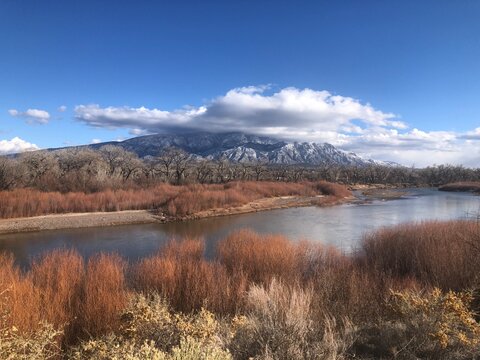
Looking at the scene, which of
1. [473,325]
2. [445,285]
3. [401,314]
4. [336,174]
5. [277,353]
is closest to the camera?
[277,353]

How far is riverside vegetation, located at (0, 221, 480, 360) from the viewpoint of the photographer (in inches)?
242

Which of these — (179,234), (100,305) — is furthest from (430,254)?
(179,234)

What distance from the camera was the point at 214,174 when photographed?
78.4 metres

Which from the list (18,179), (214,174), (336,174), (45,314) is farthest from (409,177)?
(45,314)

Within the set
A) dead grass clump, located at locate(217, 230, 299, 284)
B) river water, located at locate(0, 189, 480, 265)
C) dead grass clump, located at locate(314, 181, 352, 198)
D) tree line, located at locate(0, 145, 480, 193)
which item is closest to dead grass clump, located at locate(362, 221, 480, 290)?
dead grass clump, located at locate(217, 230, 299, 284)

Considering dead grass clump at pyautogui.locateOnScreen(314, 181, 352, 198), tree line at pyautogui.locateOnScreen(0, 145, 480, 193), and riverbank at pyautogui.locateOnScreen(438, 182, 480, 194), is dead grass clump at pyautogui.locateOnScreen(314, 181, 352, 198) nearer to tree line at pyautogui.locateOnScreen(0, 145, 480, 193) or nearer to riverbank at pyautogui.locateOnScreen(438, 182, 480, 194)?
tree line at pyautogui.locateOnScreen(0, 145, 480, 193)

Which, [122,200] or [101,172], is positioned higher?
[101,172]

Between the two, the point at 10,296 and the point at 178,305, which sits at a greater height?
the point at 10,296

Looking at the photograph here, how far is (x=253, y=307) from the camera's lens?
29.8 feet

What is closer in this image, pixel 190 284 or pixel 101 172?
pixel 190 284

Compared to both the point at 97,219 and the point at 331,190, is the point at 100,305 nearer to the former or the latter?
the point at 97,219

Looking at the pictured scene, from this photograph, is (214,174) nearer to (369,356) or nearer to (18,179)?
(18,179)

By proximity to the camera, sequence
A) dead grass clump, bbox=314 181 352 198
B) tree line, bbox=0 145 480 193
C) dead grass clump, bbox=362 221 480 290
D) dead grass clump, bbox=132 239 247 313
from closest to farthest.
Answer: dead grass clump, bbox=132 239 247 313 → dead grass clump, bbox=362 221 480 290 → tree line, bbox=0 145 480 193 → dead grass clump, bbox=314 181 352 198

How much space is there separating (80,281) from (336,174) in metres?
110
